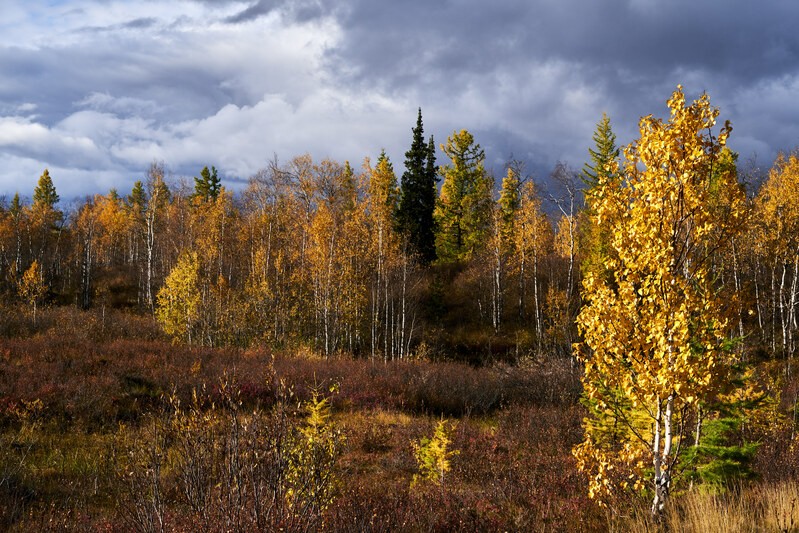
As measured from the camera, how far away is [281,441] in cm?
446

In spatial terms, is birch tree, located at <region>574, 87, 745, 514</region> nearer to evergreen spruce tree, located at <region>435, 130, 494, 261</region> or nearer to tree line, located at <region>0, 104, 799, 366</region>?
tree line, located at <region>0, 104, 799, 366</region>

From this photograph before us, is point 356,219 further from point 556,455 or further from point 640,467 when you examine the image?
point 640,467

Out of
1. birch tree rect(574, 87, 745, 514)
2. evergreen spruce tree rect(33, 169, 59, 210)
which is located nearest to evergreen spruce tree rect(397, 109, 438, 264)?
birch tree rect(574, 87, 745, 514)

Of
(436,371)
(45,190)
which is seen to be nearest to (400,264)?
(436,371)

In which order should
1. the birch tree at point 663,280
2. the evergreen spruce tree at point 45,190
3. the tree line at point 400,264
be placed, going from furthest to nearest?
the evergreen spruce tree at point 45,190
the tree line at point 400,264
the birch tree at point 663,280

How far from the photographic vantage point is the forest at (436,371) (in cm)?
557

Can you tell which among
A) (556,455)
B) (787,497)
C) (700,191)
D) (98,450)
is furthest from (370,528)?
(98,450)

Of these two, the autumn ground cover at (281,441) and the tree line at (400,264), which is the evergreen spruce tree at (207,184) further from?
the autumn ground cover at (281,441)

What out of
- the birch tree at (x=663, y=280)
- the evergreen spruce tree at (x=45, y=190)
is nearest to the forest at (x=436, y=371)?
the birch tree at (x=663, y=280)

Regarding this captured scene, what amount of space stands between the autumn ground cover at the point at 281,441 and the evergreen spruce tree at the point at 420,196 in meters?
18.2

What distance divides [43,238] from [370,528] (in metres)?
60.2

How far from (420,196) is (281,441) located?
123 feet

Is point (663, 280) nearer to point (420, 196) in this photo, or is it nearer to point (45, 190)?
point (420, 196)

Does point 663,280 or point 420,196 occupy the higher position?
point 420,196
